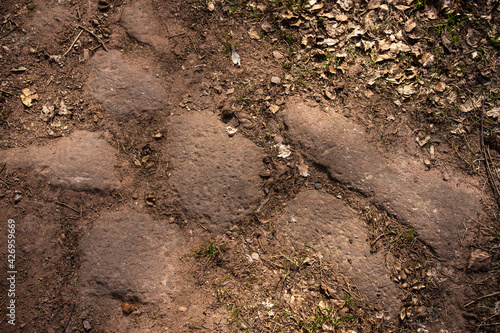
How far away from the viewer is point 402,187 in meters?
2.15

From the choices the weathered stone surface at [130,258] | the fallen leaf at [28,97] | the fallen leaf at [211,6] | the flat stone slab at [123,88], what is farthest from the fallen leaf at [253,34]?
the fallen leaf at [28,97]

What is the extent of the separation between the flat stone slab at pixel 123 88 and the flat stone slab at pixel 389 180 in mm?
1042

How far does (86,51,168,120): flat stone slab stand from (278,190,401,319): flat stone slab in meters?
1.34

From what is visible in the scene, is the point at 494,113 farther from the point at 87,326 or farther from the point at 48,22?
the point at 48,22

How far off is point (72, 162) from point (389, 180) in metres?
2.33

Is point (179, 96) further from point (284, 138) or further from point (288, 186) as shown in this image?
point (288, 186)

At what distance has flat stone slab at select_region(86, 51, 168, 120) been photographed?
220 cm

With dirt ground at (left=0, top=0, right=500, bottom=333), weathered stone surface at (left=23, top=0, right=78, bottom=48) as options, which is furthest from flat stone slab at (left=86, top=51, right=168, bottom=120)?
weathered stone surface at (left=23, top=0, right=78, bottom=48)

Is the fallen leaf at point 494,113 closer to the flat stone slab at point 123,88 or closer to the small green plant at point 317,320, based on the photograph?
the small green plant at point 317,320

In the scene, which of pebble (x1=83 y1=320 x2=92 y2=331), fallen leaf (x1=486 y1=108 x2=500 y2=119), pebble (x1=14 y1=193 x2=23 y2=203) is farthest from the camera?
fallen leaf (x1=486 y1=108 x2=500 y2=119)

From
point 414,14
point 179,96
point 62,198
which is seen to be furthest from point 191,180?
point 414,14

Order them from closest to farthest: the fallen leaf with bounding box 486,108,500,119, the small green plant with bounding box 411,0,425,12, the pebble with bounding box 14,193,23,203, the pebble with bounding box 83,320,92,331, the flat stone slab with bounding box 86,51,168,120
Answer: the pebble with bounding box 83,320,92,331 → the pebble with bounding box 14,193,23,203 → the flat stone slab with bounding box 86,51,168,120 → the fallen leaf with bounding box 486,108,500,119 → the small green plant with bounding box 411,0,425,12

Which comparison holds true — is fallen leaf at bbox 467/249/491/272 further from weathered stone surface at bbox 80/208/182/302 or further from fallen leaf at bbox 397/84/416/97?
weathered stone surface at bbox 80/208/182/302

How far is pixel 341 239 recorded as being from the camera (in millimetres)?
2082
